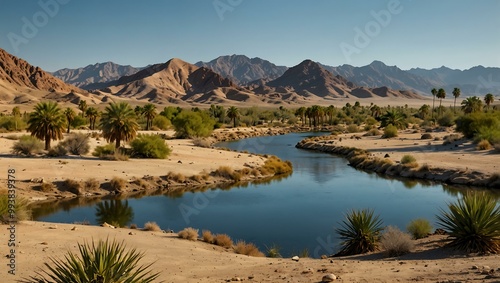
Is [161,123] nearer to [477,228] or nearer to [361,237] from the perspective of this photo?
[361,237]

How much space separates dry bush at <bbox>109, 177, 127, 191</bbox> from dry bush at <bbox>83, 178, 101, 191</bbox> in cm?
90

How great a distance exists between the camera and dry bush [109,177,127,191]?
99.4ft

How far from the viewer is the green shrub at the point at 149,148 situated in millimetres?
41031

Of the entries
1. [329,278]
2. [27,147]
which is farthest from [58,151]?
[329,278]

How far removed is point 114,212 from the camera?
25.5 metres

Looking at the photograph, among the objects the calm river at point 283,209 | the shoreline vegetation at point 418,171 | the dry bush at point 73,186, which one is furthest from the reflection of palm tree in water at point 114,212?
the shoreline vegetation at point 418,171

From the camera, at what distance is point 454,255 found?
12.6 metres

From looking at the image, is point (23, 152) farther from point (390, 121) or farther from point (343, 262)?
point (390, 121)

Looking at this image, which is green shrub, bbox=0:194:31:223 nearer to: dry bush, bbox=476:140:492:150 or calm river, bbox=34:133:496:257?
calm river, bbox=34:133:496:257

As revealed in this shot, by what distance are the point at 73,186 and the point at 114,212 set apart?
5241 mm

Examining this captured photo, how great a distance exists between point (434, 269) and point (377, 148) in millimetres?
45316

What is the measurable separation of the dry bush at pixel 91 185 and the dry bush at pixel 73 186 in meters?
0.42

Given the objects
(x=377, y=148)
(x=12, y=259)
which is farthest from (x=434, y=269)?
(x=377, y=148)

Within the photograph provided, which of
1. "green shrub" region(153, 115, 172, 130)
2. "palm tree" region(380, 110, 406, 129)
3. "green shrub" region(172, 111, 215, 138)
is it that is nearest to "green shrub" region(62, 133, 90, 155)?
"green shrub" region(172, 111, 215, 138)
